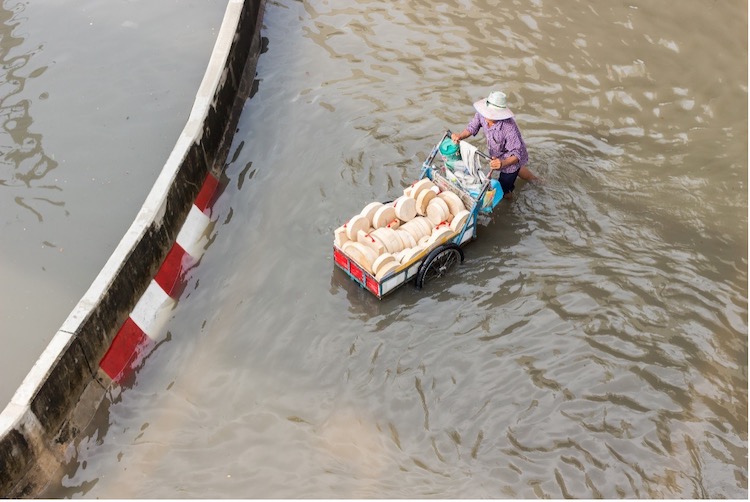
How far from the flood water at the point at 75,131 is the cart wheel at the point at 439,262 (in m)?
3.75

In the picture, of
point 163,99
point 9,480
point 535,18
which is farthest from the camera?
point 535,18

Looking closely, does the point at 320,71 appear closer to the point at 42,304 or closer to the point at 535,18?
the point at 535,18

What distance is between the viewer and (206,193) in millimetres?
8625

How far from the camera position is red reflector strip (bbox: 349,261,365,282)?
284 inches

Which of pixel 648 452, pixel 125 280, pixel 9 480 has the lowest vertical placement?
pixel 648 452

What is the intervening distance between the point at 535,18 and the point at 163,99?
6.31 meters

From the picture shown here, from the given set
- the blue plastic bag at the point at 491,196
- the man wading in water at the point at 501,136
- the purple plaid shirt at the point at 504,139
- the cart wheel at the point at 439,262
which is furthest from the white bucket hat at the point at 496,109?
the cart wheel at the point at 439,262

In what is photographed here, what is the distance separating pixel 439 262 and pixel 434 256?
0.29m

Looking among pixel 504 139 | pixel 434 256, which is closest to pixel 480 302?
pixel 434 256

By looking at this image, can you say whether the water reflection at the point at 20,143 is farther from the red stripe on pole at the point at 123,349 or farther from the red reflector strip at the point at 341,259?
the red reflector strip at the point at 341,259

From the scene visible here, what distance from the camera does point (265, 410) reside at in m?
6.51

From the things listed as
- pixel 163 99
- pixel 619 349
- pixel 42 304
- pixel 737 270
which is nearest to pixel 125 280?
pixel 42 304

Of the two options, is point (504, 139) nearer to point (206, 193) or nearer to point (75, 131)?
point (206, 193)

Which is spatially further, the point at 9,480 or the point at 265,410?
the point at 265,410
